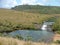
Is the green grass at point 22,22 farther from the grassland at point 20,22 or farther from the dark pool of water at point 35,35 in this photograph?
the dark pool of water at point 35,35

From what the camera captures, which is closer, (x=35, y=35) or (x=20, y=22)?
(x=35, y=35)

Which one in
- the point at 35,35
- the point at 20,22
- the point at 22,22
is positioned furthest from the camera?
the point at 20,22

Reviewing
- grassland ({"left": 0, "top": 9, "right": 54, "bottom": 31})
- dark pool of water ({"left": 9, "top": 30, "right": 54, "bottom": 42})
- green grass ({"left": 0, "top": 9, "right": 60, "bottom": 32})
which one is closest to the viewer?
dark pool of water ({"left": 9, "top": 30, "right": 54, "bottom": 42})

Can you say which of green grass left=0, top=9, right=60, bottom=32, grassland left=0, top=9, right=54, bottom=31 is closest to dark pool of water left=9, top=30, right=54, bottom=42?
green grass left=0, top=9, right=60, bottom=32

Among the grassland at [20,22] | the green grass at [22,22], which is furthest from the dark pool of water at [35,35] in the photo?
the grassland at [20,22]

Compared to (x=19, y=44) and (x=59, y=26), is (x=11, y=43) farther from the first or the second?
(x=59, y=26)

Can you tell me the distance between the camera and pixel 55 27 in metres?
82.6

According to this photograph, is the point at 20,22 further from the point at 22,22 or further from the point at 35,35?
the point at 35,35

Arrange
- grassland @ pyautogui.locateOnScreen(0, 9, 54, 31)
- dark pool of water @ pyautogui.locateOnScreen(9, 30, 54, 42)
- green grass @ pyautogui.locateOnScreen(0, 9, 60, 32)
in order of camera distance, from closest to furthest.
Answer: dark pool of water @ pyautogui.locateOnScreen(9, 30, 54, 42) → green grass @ pyautogui.locateOnScreen(0, 9, 60, 32) → grassland @ pyautogui.locateOnScreen(0, 9, 54, 31)

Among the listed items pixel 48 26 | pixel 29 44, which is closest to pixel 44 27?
pixel 48 26

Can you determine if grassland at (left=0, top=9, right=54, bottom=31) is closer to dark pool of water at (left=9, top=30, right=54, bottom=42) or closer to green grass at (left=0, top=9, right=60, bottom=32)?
green grass at (left=0, top=9, right=60, bottom=32)

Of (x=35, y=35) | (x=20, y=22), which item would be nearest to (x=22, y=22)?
(x=20, y=22)

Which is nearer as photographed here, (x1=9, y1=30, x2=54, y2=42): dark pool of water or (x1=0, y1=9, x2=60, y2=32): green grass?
(x1=9, y1=30, x2=54, y2=42): dark pool of water

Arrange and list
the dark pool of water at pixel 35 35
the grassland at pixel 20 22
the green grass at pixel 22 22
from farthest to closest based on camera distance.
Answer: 1. the grassland at pixel 20 22
2. the green grass at pixel 22 22
3. the dark pool of water at pixel 35 35
